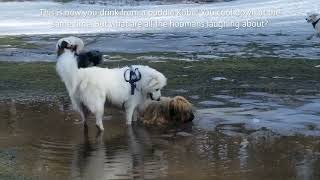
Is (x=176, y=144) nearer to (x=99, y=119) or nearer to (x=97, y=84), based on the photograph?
Answer: (x=99, y=119)

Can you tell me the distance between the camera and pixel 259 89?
12.8 meters

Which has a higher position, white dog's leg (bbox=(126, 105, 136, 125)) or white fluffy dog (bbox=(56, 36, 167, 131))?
white fluffy dog (bbox=(56, 36, 167, 131))

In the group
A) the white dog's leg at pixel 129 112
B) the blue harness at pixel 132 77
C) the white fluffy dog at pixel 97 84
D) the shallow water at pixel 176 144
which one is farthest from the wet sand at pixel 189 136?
the blue harness at pixel 132 77

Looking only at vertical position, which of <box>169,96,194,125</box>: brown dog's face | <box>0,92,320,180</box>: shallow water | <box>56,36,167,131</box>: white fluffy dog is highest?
<box>56,36,167,131</box>: white fluffy dog

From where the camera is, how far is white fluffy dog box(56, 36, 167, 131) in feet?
30.4

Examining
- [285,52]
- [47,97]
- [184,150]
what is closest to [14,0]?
[285,52]

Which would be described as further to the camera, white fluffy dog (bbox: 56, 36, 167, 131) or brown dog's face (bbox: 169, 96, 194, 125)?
brown dog's face (bbox: 169, 96, 194, 125)

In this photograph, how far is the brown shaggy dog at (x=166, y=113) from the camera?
397 inches

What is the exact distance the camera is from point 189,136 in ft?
30.2

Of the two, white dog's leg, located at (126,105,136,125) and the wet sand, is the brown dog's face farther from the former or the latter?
white dog's leg, located at (126,105,136,125)

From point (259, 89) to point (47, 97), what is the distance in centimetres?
397

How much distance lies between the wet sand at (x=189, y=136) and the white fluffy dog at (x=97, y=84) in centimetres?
37

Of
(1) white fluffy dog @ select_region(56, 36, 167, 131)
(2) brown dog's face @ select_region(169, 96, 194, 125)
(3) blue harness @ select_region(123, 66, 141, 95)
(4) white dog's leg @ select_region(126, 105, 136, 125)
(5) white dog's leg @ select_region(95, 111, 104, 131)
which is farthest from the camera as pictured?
(2) brown dog's face @ select_region(169, 96, 194, 125)

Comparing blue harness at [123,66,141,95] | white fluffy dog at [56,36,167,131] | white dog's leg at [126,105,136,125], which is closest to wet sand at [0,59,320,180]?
white dog's leg at [126,105,136,125]
